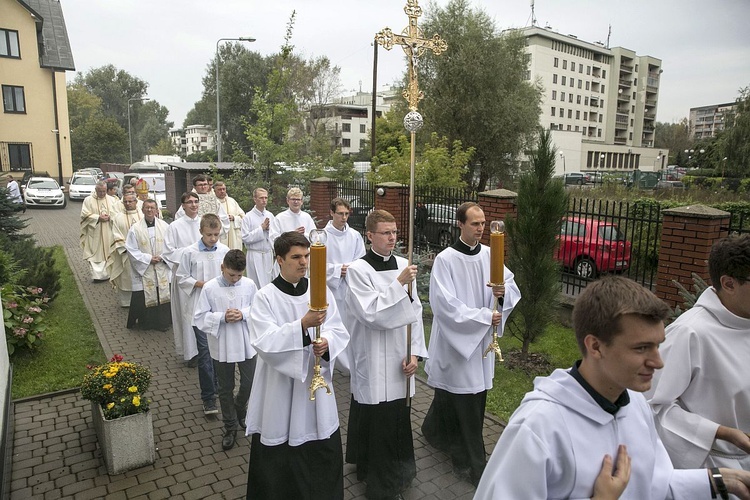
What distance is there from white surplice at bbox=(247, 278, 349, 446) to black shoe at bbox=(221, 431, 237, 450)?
5.04 feet

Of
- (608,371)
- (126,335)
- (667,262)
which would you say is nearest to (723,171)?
(667,262)

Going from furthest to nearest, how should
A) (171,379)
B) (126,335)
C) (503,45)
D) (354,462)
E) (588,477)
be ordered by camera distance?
(503,45) → (126,335) → (171,379) → (354,462) → (588,477)

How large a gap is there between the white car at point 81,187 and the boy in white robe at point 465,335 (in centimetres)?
3133

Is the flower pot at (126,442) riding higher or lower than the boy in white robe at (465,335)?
lower

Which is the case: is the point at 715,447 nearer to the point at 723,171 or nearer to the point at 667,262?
the point at 667,262

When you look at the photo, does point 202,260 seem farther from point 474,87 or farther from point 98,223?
point 474,87

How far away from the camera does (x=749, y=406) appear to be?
274 cm

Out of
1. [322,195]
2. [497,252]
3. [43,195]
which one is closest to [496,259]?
[497,252]

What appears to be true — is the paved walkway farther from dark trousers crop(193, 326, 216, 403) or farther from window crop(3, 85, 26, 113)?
window crop(3, 85, 26, 113)

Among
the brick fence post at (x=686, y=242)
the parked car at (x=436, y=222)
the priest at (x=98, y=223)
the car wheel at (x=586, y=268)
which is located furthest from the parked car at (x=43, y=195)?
the brick fence post at (x=686, y=242)

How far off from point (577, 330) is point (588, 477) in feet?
1.62

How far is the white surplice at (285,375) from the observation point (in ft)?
12.1

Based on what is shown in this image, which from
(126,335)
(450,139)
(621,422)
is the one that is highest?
(450,139)

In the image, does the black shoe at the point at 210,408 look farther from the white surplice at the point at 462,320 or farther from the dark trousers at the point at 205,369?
the white surplice at the point at 462,320
